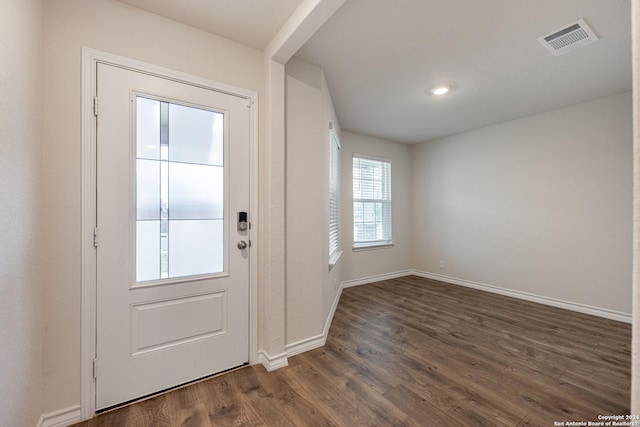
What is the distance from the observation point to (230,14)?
5.75 feet

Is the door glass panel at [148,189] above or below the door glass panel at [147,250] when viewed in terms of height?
above

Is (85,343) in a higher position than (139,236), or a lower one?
lower

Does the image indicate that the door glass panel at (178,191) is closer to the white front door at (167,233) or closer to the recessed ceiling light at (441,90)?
the white front door at (167,233)

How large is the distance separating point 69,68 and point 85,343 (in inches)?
62.4

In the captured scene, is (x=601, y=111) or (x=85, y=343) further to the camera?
(x=601, y=111)

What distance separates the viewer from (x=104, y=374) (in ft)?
5.19

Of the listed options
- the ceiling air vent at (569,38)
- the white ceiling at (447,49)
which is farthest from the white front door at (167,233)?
the ceiling air vent at (569,38)

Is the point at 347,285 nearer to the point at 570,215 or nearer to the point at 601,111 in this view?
the point at 570,215

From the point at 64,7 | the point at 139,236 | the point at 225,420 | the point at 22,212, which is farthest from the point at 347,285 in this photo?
the point at 64,7

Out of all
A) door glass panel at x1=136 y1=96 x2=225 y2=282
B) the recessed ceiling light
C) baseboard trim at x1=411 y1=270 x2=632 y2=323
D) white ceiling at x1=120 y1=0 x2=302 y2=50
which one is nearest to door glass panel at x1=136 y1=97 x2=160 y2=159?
door glass panel at x1=136 y1=96 x2=225 y2=282

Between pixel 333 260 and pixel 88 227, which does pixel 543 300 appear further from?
pixel 88 227

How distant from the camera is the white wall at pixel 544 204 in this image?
3.01 metres

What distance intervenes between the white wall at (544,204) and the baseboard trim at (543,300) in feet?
0.17

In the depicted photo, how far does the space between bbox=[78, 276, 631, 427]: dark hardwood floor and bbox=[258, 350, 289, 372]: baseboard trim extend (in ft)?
0.14
